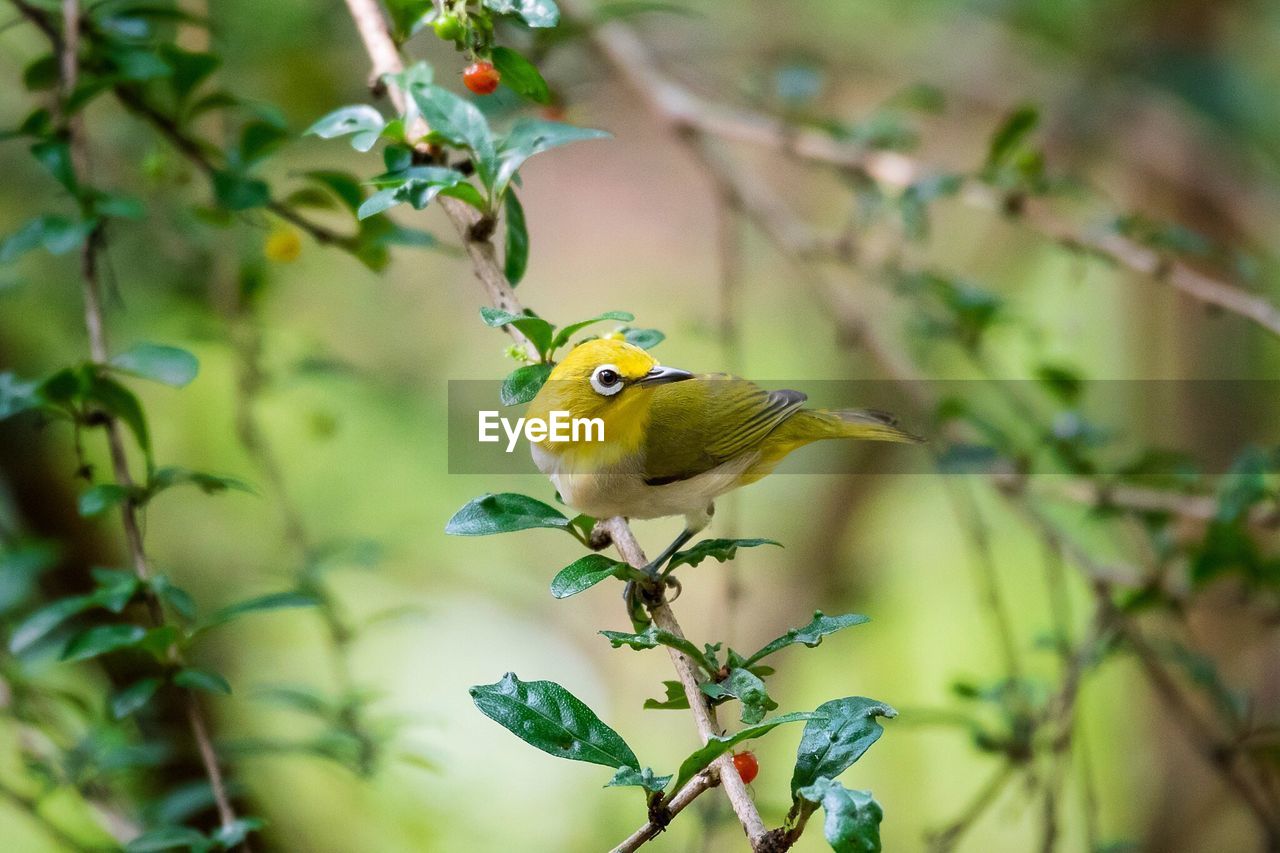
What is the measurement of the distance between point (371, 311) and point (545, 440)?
2343 mm

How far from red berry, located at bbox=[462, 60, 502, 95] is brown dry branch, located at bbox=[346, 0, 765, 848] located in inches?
2.4

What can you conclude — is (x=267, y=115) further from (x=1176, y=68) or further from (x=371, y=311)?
(x=1176, y=68)

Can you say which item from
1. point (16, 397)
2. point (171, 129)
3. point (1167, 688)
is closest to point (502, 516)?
point (16, 397)

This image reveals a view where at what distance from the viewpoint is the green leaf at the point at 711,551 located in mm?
779

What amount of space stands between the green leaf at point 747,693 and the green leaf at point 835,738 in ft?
0.11

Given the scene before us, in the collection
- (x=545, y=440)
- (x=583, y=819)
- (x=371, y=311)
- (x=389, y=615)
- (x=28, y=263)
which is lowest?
(x=583, y=819)

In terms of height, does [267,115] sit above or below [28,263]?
above

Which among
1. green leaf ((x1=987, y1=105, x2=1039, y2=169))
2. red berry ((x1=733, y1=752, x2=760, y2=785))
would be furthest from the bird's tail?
green leaf ((x1=987, y1=105, x2=1039, y2=169))

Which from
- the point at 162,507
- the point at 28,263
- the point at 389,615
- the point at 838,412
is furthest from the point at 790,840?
the point at 162,507

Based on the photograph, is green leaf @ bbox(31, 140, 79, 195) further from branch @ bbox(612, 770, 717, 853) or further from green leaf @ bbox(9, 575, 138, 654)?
branch @ bbox(612, 770, 717, 853)

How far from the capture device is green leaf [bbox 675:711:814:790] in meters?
0.63

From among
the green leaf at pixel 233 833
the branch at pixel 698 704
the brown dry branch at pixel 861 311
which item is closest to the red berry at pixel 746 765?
the branch at pixel 698 704

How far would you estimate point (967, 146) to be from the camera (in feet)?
11.1

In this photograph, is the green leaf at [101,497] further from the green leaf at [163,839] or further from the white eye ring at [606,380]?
the white eye ring at [606,380]
